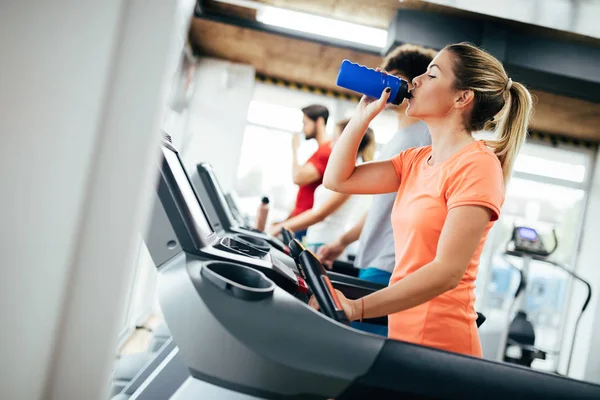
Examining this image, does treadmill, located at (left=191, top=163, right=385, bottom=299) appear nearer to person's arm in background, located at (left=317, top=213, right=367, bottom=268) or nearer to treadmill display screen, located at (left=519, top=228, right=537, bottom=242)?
person's arm in background, located at (left=317, top=213, right=367, bottom=268)

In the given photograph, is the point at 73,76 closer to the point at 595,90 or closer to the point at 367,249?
the point at 367,249

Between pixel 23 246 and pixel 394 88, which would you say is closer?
pixel 23 246

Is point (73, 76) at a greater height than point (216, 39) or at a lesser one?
lesser

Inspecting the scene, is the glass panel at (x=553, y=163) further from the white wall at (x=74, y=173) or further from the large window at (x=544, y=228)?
the white wall at (x=74, y=173)

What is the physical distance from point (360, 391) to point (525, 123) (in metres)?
0.81

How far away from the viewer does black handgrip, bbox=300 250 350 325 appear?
2.70 ft

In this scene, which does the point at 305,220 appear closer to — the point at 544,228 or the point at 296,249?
the point at 296,249

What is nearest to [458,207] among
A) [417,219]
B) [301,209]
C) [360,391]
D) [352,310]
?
[417,219]

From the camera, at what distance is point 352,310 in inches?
34.3

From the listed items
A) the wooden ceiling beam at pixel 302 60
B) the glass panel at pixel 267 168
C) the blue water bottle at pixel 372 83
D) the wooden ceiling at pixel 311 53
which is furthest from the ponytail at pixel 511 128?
the glass panel at pixel 267 168

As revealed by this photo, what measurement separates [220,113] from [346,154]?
5.04m

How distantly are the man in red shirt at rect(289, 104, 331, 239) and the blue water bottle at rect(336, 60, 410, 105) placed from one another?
1.41 meters

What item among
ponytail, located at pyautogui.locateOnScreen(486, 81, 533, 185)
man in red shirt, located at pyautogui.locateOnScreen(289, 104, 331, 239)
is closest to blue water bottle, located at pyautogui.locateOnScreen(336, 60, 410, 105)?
ponytail, located at pyautogui.locateOnScreen(486, 81, 533, 185)

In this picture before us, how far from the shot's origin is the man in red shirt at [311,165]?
2545mm
